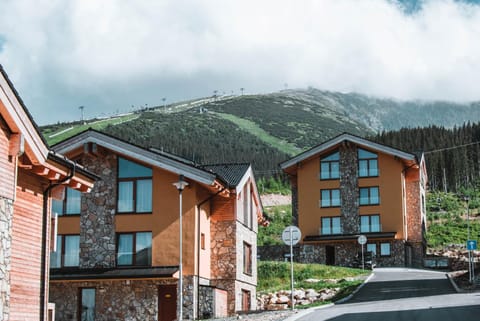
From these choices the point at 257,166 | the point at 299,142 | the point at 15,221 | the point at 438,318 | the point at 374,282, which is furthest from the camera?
the point at 299,142

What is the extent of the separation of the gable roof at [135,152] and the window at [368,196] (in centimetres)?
3087

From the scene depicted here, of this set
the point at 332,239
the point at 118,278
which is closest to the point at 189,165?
the point at 118,278

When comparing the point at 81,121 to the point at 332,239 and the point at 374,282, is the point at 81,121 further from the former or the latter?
the point at 374,282

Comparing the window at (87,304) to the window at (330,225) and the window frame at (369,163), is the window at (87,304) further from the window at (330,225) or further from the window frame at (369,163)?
the window frame at (369,163)

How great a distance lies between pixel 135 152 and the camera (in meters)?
33.7

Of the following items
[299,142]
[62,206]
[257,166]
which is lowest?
[62,206]

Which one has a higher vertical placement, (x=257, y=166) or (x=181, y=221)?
(x=257, y=166)

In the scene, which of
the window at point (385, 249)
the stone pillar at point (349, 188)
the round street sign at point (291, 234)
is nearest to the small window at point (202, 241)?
the round street sign at point (291, 234)

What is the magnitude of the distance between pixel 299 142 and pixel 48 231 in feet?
546

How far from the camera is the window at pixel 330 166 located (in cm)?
6275

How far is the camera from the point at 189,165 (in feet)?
108

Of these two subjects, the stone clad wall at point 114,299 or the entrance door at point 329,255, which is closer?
the stone clad wall at point 114,299

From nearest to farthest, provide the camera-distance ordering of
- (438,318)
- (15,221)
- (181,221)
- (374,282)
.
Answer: (15,221), (438,318), (181,221), (374,282)

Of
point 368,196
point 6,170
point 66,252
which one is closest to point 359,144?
point 368,196
